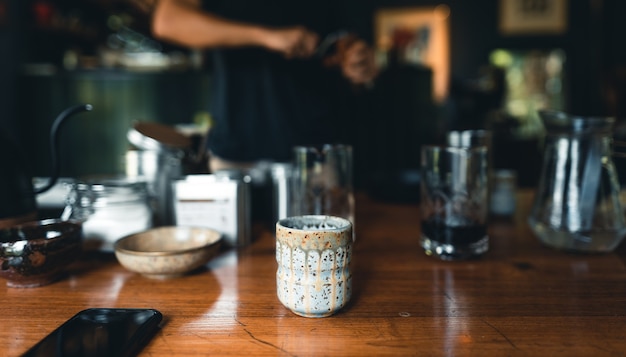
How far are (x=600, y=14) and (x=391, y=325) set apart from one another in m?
6.17

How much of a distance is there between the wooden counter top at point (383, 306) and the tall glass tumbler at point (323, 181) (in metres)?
0.12

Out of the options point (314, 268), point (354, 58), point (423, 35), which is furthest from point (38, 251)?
point (423, 35)

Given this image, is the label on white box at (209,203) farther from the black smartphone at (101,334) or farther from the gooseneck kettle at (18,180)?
the black smartphone at (101,334)

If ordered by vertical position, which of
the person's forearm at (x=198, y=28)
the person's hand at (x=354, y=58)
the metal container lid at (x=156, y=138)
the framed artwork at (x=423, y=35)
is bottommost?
the metal container lid at (x=156, y=138)

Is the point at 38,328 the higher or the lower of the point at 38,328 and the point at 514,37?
the lower

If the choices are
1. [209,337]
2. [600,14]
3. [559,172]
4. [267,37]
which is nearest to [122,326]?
[209,337]

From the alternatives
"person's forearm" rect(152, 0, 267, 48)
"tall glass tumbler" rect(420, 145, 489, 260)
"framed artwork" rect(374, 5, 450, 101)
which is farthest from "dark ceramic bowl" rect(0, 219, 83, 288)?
"framed artwork" rect(374, 5, 450, 101)

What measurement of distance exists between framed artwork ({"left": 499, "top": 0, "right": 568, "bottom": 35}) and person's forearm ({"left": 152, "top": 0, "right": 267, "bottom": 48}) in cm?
486

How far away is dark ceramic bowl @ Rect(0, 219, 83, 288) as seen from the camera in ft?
2.64

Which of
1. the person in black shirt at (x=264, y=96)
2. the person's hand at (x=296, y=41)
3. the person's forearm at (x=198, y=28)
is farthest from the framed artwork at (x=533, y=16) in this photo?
the person's hand at (x=296, y=41)

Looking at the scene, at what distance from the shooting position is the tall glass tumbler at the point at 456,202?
Answer: 98cm

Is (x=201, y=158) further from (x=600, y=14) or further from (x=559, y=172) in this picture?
(x=600, y=14)

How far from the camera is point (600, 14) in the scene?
5.56m

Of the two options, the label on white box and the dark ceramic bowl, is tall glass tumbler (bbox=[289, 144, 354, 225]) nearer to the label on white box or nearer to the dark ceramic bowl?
the label on white box
